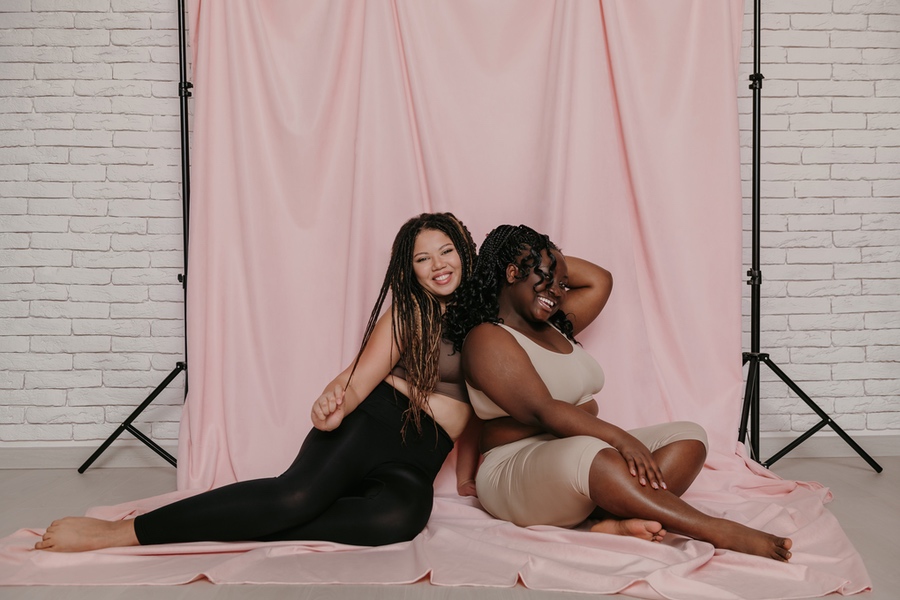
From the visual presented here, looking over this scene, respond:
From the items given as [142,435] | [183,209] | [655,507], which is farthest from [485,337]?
[142,435]

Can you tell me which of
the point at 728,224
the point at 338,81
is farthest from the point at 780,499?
the point at 338,81

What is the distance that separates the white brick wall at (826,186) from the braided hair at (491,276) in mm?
1340

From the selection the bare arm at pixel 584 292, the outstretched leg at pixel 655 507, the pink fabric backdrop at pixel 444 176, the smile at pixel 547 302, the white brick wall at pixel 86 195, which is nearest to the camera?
the outstretched leg at pixel 655 507

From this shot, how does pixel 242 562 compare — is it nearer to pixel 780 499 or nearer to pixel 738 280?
pixel 780 499

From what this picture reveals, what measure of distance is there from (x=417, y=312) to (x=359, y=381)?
0.27 m

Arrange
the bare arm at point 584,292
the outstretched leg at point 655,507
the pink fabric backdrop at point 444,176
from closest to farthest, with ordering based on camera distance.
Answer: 1. the outstretched leg at point 655,507
2. the bare arm at point 584,292
3. the pink fabric backdrop at point 444,176

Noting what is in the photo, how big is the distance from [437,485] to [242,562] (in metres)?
0.95

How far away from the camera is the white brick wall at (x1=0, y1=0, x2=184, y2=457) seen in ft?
9.83

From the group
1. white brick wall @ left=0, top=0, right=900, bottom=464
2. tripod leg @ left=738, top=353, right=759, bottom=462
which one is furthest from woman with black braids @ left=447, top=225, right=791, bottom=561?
white brick wall @ left=0, top=0, right=900, bottom=464

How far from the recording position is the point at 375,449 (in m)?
2.12

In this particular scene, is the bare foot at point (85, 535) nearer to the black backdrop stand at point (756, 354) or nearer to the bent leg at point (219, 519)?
the bent leg at point (219, 519)

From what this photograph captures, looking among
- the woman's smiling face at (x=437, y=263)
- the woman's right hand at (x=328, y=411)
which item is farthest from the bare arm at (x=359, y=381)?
Answer: the woman's smiling face at (x=437, y=263)

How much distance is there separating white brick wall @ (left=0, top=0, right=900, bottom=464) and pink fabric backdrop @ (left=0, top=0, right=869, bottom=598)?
1.38ft

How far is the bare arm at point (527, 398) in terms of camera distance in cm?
185
